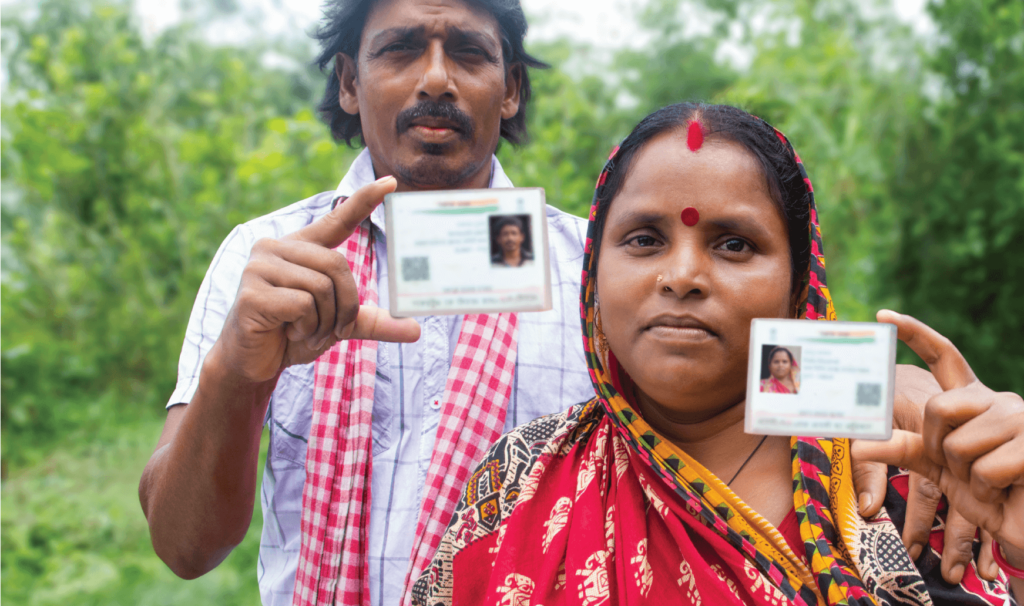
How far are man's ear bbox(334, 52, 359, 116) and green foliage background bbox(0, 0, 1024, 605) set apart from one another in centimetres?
176

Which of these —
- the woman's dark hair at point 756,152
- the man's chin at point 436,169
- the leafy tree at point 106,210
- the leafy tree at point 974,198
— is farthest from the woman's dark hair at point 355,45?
the leafy tree at point 974,198

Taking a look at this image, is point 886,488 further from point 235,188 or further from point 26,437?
point 26,437

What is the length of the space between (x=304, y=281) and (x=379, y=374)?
35.5 inches

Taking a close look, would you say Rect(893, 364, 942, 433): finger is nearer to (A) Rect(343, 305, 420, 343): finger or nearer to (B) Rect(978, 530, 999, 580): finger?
(B) Rect(978, 530, 999, 580): finger

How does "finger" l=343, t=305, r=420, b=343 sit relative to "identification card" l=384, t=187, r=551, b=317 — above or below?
below

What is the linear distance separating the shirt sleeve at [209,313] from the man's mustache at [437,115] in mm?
628

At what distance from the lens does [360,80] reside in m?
2.54

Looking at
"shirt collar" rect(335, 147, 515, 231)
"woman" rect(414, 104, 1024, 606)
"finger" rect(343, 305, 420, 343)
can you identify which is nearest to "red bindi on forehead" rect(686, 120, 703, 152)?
"woman" rect(414, 104, 1024, 606)

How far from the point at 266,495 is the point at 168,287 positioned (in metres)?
5.14

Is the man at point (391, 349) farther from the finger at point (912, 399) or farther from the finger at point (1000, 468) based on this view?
the finger at point (1000, 468)

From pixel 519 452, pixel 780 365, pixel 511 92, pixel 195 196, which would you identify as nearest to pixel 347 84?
pixel 511 92

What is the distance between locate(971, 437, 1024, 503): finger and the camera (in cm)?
131

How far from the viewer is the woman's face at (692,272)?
1.62m

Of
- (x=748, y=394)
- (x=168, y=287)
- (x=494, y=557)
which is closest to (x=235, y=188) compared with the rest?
(x=168, y=287)
